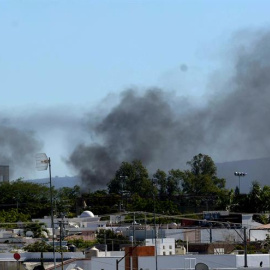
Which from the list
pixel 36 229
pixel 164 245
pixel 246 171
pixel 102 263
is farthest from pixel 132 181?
pixel 102 263

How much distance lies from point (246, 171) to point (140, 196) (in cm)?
3955

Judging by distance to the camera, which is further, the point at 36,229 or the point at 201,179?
the point at 201,179

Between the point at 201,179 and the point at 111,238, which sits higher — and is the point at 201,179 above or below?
above

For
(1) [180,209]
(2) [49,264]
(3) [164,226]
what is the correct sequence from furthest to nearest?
(1) [180,209], (3) [164,226], (2) [49,264]

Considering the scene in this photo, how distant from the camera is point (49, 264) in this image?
70562 millimetres

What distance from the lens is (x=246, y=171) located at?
186875 mm

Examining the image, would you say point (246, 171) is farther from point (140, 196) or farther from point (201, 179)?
point (140, 196)

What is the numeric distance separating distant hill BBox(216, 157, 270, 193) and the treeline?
13230 mm

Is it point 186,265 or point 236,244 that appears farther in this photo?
point 236,244

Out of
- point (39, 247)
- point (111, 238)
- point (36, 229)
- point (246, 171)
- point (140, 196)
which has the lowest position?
point (39, 247)

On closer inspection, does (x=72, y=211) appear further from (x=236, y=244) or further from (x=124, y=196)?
(x=236, y=244)

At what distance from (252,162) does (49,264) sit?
399ft

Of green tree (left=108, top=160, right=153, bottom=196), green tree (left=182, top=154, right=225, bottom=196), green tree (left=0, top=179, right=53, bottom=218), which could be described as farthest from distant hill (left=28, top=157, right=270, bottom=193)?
green tree (left=0, top=179, right=53, bottom=218)

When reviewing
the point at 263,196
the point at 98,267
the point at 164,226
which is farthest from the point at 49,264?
the point at 263,196
